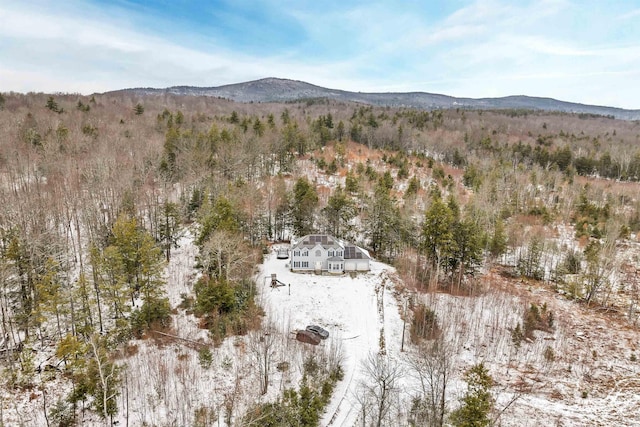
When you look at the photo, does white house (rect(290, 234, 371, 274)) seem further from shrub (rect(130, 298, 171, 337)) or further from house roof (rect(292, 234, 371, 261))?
shrub (rect(130, 298, 171, 337))

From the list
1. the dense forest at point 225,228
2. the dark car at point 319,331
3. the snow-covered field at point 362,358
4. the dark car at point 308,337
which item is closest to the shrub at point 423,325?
the dense forest at point 225,228

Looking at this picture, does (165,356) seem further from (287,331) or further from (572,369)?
(572,369)

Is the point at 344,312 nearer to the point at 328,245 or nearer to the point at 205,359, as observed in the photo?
the point at 328,245

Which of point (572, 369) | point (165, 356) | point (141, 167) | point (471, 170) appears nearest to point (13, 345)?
point (165, 356)

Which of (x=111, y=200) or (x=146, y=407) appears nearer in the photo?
(x=146, y=407)

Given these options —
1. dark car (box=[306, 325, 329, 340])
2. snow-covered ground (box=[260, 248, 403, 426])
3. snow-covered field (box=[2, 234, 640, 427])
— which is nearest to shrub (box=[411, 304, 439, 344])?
snow-covered field (box=[2, 234, 640, 427])

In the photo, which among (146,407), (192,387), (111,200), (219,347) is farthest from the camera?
(111,200)
